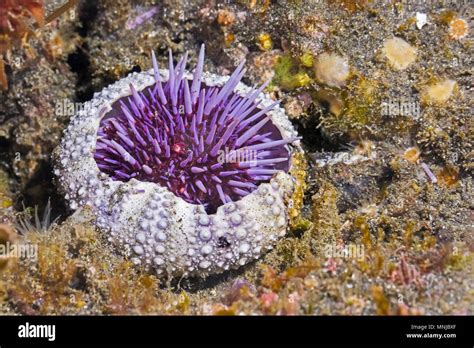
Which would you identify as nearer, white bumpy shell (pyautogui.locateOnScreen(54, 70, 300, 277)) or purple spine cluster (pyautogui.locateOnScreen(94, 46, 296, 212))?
white bumpy shell (pyautogui.locateOnScreen(54, 70, 300, 277))

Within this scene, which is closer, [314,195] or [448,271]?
[448,271]

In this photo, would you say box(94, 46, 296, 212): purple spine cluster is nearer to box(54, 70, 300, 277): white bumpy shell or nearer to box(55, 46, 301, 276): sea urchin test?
box(55, 46, 301, 276): sea urchin test

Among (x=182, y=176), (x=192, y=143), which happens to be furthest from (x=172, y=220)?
(x=192, y=143)

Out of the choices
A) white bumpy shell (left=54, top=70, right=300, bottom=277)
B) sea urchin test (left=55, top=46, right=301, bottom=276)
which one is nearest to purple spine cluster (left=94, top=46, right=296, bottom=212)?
sea urchin test (left=55, top=46, right=301, bottom=276)

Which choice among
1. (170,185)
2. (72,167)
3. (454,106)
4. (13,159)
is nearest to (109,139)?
(72,167)

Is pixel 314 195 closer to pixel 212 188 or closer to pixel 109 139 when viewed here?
pixel 212 188

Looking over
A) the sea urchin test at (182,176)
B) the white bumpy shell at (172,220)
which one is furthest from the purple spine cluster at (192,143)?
the white bumpy shell at (172,220)

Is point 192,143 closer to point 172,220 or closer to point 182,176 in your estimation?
point 182,176

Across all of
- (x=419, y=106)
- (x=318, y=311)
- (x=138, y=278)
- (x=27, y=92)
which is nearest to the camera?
(x=318, y=311)

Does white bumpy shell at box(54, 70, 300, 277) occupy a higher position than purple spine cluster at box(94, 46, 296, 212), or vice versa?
purple spine cluster at box(94, 46, 296, 212)
